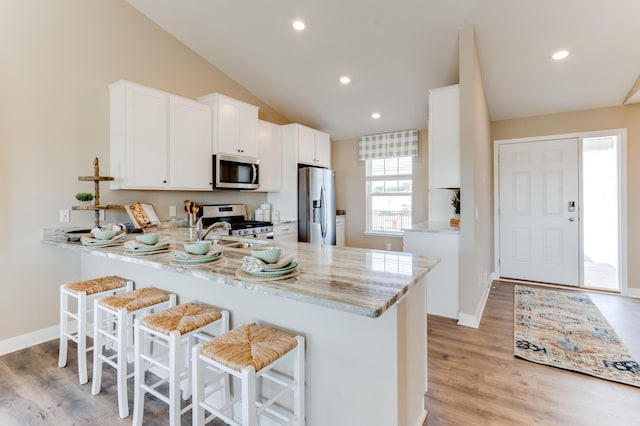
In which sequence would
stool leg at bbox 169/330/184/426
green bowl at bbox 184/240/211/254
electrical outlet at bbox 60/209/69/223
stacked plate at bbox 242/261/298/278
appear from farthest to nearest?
electrical outlet at bbox 60/209/69/223
green bowl at bbox 184/240/211/254
stool leg at bbox 169/330/184/426
stacked plate at bbox 242/261/298/278

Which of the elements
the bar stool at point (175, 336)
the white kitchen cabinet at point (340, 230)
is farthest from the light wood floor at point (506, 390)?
the white kitchen cabinet at point (340, 230)

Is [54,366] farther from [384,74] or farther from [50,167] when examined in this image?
[384,74]

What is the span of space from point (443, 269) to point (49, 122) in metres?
3.85

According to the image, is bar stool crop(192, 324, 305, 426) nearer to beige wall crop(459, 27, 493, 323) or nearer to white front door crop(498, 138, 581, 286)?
beige wall crop(459, 27, 493, 323)

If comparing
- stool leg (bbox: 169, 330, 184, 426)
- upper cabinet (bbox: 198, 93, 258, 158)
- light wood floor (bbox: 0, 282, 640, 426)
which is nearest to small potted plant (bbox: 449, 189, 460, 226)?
light wood floor (bbox: 0, 282, 640, 426)

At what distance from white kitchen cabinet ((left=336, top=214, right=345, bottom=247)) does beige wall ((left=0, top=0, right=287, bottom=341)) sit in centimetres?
324

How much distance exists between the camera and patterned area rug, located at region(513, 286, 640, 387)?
2.19 meters

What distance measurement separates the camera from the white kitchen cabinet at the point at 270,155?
445 cm

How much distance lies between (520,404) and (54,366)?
10.4ft

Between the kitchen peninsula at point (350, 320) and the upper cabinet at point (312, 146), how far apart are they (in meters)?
3.20

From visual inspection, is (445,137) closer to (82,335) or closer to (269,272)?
(269,272)

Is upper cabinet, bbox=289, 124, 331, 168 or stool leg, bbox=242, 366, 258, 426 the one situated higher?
upper cabinet, bbox=289, 124, 331, 168

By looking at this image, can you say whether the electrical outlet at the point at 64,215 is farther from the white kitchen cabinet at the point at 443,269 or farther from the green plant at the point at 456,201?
the green plant at the point at 456,201

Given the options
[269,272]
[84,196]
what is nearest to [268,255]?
[269,272]
